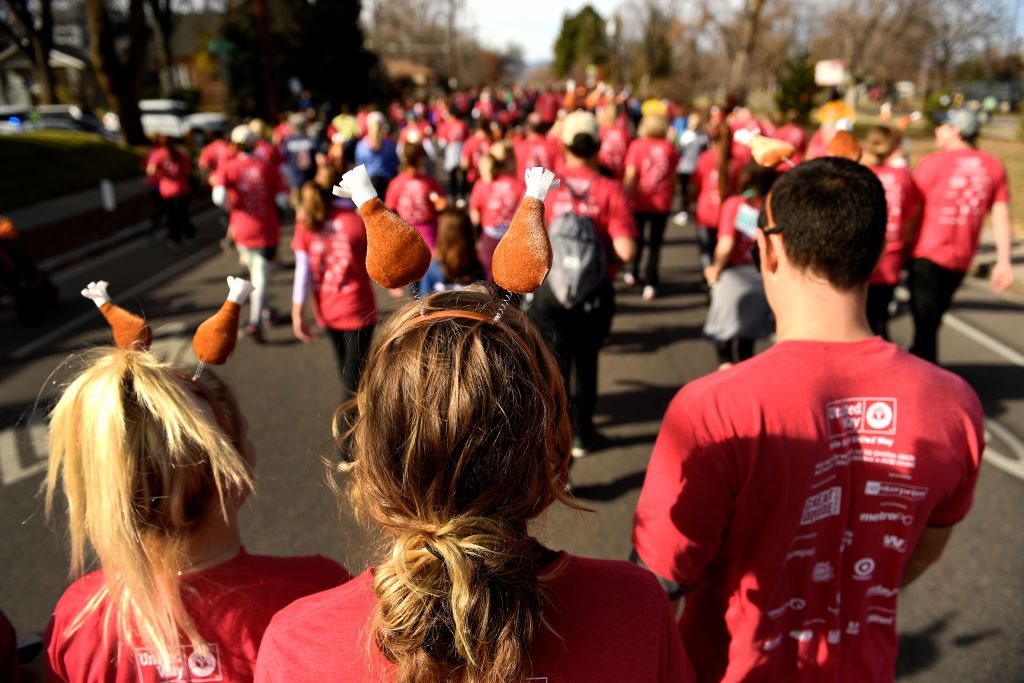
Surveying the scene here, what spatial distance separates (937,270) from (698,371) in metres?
1.95

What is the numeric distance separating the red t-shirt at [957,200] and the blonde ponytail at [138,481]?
475 cm

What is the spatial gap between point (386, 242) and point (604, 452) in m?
3.57

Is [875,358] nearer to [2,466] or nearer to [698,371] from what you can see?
[698,371]

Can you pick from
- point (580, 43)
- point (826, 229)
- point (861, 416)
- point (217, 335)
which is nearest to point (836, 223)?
point (826, 229)

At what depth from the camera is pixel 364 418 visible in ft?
3.79

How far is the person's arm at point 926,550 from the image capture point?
1767 mm

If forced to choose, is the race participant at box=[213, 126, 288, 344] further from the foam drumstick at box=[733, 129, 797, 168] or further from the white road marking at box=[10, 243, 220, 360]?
the foam drumstick at box=[733, 129, 797, 168]

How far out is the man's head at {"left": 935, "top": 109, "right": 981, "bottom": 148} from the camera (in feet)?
14.6

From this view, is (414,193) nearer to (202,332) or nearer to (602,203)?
(602,203)

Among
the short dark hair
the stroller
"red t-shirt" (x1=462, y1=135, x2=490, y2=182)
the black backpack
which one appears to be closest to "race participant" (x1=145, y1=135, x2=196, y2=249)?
the stroller

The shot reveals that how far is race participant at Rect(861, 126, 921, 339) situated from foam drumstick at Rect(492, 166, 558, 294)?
418cm

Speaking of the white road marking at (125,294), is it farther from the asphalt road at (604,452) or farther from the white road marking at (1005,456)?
the white road marking at (1005,456)

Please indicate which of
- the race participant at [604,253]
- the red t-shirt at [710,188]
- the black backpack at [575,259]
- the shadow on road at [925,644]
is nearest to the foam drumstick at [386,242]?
the black backpack at [575,259]

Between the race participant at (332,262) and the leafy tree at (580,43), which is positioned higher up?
the leafy tree at (580,43)
